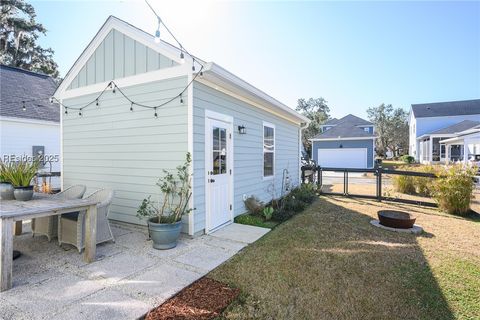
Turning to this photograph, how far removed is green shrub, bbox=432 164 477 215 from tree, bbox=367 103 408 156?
3742 centimetres

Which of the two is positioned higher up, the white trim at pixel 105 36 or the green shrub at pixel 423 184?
the white trim at pixel 105 36

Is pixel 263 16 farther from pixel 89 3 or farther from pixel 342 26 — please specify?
pixel 89 3

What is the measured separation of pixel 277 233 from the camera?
480 centimetres

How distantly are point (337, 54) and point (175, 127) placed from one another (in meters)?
8.88

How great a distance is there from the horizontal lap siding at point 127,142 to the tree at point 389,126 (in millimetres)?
42462

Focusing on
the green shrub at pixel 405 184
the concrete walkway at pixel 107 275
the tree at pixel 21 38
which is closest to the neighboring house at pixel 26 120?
the concrete walkway at pixel 107 275

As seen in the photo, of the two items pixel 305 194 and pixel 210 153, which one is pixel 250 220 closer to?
pixel 210 153

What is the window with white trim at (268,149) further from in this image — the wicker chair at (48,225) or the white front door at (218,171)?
the wicker chair at (48,225)

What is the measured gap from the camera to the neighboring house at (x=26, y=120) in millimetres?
8805

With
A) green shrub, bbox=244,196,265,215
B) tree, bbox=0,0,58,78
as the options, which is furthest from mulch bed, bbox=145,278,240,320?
tree, bbox=0,0,58,78

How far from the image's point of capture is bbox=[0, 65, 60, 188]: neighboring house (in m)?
8.80

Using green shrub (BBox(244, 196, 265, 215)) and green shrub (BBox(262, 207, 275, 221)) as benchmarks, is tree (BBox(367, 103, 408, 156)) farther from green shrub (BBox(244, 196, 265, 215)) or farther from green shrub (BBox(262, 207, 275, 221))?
green shrub (BBox(262, 207, 275, 221))

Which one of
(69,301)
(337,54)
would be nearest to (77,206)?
(69,301)

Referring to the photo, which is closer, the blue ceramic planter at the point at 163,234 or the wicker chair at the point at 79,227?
the wicker chair at the point at 79,227
